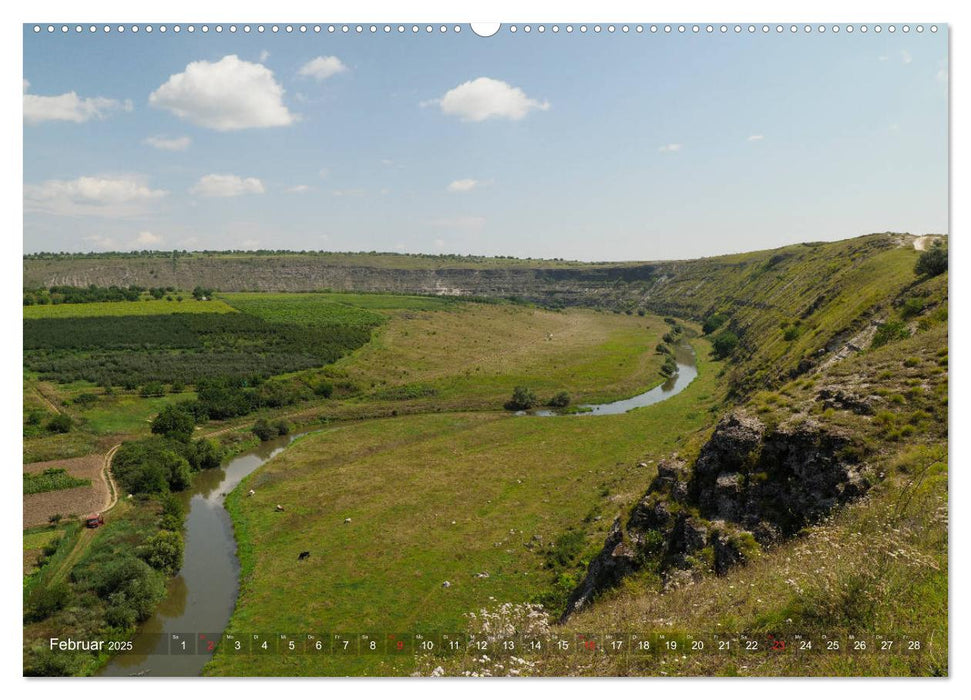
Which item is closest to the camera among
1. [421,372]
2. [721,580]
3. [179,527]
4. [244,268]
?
[721,580]

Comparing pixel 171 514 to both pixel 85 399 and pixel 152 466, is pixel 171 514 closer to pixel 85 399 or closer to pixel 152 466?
pixel 152 466

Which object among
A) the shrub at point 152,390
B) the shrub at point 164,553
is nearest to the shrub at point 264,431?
the shrub at point 152,390

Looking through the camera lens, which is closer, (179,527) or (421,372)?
(179,527)

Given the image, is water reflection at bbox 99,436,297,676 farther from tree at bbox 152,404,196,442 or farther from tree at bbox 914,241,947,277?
tree at bbox 914,241,947,277

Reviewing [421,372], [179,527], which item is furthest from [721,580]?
[421,372]

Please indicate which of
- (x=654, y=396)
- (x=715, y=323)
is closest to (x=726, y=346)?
(x=654, y=396)

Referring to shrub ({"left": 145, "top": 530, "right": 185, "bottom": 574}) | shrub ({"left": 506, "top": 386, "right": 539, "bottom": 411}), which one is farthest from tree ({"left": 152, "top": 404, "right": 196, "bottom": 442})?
shrub ({"left": 506, "top": 386, "right": 539, "bottom": 411})

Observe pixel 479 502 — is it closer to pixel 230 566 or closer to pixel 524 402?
pixel 230 566
